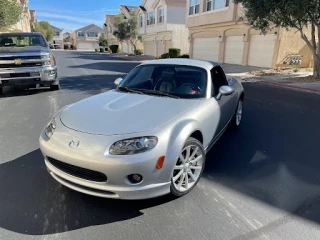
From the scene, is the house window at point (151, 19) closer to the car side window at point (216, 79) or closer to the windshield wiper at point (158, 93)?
the car side window at point (216, 79)

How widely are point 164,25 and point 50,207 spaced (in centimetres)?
3049

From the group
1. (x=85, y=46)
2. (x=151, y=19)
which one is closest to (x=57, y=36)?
(x=85, y=46)

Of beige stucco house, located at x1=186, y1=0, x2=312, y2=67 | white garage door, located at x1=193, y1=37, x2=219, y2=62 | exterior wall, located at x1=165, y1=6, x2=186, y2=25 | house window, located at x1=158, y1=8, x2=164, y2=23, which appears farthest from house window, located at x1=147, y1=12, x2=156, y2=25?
white garage door, located at x1=193, y1=37, x2=219, y2=62

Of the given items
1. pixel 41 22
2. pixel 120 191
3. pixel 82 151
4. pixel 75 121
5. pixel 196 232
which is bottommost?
pixel 196 232

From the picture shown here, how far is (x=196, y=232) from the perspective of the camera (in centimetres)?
233

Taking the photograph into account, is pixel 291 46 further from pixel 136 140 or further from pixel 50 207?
pixel 50 207

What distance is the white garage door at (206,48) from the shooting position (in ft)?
73.7

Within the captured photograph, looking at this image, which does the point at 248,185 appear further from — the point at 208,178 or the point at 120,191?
the point at 120,191

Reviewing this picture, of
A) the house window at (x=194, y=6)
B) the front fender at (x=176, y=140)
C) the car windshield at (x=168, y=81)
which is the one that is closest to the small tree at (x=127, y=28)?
the house window at (x=194, y=6)

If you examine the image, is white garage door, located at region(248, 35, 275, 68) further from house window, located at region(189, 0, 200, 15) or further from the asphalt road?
the asphalt road

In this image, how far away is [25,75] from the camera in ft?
25.1

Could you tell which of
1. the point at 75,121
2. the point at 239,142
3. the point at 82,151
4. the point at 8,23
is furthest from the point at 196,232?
the point at 8,23

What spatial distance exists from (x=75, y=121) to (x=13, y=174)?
137 cm

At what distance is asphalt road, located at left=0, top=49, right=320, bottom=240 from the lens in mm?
2336
